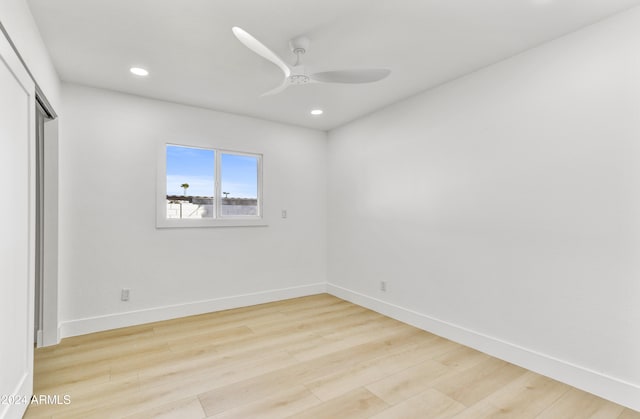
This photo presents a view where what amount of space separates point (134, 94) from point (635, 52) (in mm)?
4100

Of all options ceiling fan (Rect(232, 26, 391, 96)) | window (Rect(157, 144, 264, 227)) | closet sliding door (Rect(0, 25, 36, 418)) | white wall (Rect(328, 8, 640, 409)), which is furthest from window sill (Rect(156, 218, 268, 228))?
ceiling fan (Rect(232, 26, 391, 96))

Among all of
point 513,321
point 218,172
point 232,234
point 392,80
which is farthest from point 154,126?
point 513,321

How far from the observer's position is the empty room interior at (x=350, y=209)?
1.90 m

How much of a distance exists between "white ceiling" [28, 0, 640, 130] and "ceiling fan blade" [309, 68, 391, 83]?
84 mm

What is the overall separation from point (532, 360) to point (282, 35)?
298 cm

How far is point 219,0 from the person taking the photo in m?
1.85

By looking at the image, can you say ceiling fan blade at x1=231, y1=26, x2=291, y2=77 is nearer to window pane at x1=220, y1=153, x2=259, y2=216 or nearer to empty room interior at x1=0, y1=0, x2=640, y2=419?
empty room interior at x1=0, y1=0, x2=640, y2=419

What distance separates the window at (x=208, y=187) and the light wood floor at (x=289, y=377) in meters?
1.23

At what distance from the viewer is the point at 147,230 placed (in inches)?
132

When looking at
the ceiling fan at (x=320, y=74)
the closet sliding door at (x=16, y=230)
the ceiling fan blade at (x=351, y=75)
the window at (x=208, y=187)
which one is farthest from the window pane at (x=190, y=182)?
the ceiling fan blade at (x=351, y=75)

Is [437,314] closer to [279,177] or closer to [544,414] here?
[544,414]

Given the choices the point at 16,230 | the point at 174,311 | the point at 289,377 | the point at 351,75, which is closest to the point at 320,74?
the point at 351,75

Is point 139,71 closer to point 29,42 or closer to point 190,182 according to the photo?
point 29,42

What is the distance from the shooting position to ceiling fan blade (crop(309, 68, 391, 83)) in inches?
82.4
